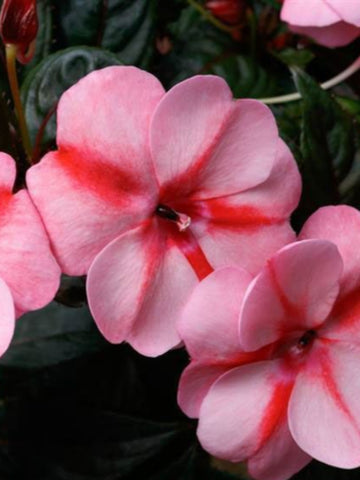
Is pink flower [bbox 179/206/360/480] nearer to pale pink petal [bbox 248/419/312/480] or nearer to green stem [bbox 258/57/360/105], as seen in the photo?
pale pink petal [bbox 248/419/312/480]

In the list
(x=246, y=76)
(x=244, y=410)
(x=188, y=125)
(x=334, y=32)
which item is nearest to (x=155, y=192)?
(x=188, y=125)

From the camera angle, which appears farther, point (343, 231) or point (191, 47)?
point (191, 47)

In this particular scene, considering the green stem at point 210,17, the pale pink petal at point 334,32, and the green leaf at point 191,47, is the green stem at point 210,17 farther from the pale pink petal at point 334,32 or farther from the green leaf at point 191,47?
the pale pink petal at point 334,32

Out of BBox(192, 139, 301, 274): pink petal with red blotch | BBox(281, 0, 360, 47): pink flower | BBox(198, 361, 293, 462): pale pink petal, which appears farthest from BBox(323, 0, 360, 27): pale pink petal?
BBox(198, 361, 293, 462): pale pink petal

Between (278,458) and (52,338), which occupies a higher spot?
(278,458)

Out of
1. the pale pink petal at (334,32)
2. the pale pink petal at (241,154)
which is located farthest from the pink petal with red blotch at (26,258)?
the pale pink petal at (334,32)

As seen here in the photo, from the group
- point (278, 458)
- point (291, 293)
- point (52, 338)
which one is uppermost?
point (291, 293)

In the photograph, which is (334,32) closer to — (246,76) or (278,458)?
(246,76)

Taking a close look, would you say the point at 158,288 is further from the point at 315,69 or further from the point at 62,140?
the point at 315,69
